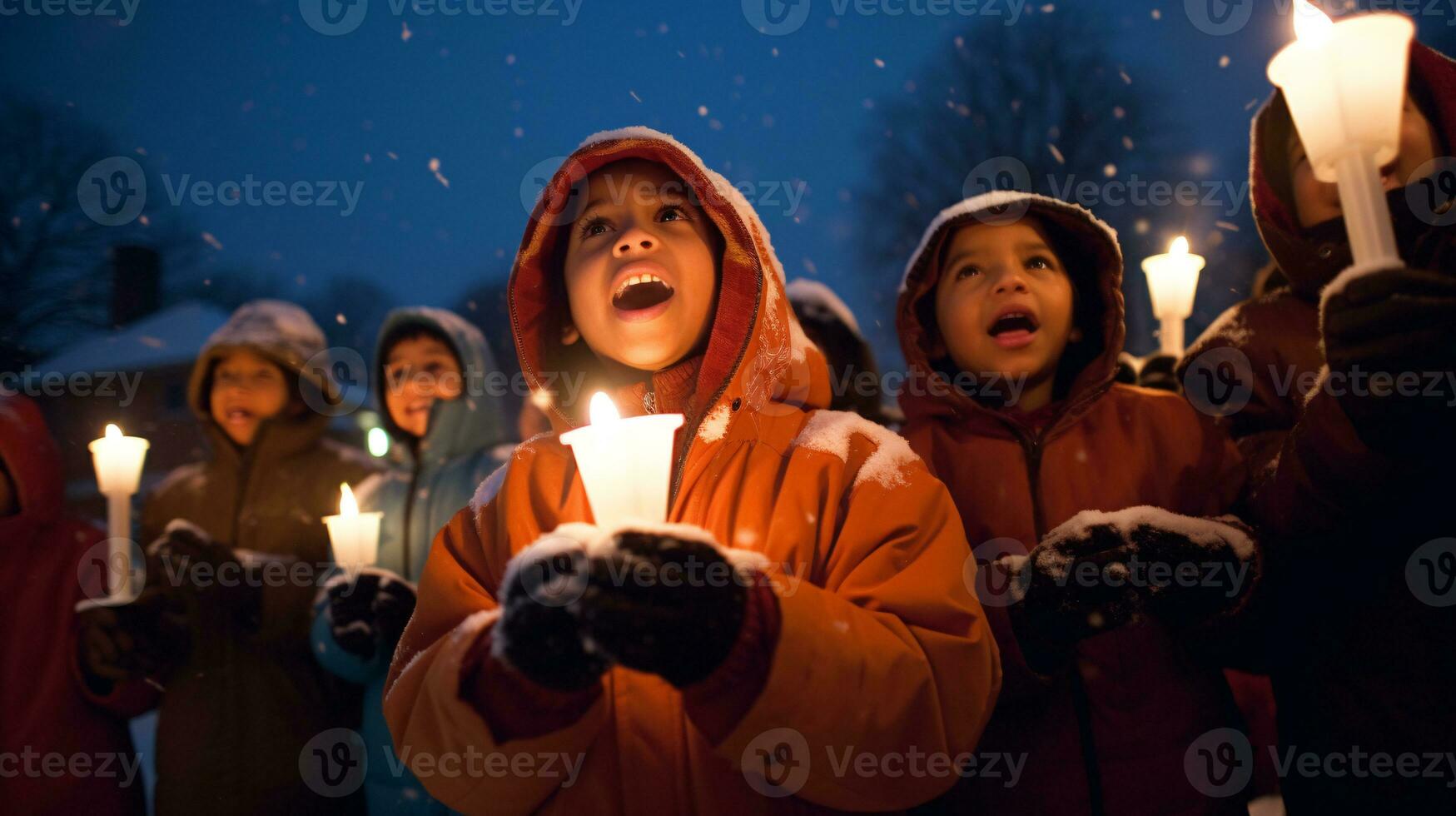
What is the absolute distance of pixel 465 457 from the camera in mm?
3635

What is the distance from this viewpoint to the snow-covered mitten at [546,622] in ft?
3.58

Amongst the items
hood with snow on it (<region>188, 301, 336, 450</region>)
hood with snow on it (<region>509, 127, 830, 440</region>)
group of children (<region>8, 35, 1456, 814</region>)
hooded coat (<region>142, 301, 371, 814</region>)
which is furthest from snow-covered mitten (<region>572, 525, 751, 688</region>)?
hood with snow on it (<region>188, 301, 336, 450</region>)

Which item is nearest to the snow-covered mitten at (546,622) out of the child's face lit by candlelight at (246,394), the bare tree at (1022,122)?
the child's face lit by candlelight at (246,394)

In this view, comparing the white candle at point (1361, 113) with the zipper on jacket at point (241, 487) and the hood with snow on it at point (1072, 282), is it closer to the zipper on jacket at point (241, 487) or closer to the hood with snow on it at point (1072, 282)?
the hood with snow on it at point (1072, 282)

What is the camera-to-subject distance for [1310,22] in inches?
47.4

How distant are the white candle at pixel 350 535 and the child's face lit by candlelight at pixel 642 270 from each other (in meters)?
1.21

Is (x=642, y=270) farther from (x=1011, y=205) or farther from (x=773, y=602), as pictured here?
(x=1011, y=205)

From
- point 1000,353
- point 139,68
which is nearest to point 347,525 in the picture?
point 1000,353

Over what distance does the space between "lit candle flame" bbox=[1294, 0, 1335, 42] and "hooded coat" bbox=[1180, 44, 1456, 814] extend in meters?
0.68

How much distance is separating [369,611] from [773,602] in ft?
6.99

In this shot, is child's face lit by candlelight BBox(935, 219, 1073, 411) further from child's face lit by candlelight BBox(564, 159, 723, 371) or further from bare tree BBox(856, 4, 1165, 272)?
bare tree BBox(856, 4, 1165, 272)

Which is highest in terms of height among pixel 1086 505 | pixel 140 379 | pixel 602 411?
pixel 140 379

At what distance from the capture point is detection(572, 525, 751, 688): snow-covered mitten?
1056 mm

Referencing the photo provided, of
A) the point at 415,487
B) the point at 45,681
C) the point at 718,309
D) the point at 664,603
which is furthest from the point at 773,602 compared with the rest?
the point at 45,681
